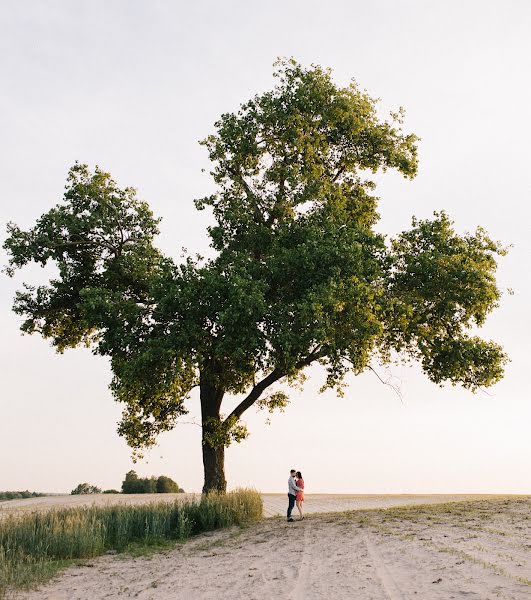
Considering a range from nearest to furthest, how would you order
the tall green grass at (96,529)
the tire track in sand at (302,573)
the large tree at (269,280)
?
the tire track in sand at (302,573)
the tall green grass at (96,529)
the large tree at (269,280)

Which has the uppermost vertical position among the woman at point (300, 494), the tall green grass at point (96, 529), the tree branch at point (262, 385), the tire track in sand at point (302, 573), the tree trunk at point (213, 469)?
the tree branch at point (262, 385)

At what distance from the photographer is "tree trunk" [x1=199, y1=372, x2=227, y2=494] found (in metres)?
25.4

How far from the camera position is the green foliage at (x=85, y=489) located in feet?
145

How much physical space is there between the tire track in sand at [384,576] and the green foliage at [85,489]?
33.0 metres

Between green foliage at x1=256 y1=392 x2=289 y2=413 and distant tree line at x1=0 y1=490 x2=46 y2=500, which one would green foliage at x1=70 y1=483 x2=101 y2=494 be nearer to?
distant tree line at x1=0 y1=490 x2=46 y2=500

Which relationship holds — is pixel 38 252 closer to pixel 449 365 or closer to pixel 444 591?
pixel 449 365

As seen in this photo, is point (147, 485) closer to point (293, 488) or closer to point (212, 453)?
point (212, 453)

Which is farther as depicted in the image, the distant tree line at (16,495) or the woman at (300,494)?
the distant tree line at (16,495)

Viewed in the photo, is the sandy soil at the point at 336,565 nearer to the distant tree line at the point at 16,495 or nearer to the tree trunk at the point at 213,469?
the tree trunk at the point at 213,469

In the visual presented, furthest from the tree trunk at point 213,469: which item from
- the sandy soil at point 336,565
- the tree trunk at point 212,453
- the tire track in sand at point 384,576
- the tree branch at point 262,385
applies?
the tire track in sand at point 384,576

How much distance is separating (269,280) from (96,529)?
A: 983 centimetres

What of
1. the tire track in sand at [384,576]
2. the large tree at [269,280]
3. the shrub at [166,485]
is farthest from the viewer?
the shrub at [166,485]

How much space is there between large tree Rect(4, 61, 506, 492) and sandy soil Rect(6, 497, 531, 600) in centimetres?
577

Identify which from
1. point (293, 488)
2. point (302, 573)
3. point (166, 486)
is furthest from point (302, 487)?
point (166, 486)
